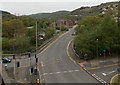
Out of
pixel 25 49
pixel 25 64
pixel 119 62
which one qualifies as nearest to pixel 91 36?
pixel 119 62

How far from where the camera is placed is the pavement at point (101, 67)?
1860 cm

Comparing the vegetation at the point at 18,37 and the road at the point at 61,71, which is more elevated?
the vegetation at the point at 18,37

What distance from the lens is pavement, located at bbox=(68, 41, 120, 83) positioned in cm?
1860

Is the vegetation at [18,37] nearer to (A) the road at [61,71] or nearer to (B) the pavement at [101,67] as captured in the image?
(A) the road at [61,71]

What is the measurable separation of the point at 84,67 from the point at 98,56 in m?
4.27

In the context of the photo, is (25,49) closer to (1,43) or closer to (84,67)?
(1,43)

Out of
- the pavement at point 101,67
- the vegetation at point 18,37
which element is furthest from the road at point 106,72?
the vegetation at point 18,37

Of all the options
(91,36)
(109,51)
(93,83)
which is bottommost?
(93,83)

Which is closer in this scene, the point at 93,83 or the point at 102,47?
the point at 93,83

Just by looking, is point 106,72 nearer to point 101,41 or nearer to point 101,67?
point 101,67

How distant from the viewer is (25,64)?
2378cm

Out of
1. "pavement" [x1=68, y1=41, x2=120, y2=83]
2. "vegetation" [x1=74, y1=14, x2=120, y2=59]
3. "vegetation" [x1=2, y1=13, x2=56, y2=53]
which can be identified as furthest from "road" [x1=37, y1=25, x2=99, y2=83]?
"vegetation" [x1=2, y1=13, x2=56, y2=53]

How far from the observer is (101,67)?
21406 mm

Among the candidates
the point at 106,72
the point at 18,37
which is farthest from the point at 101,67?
the point at 18,37
